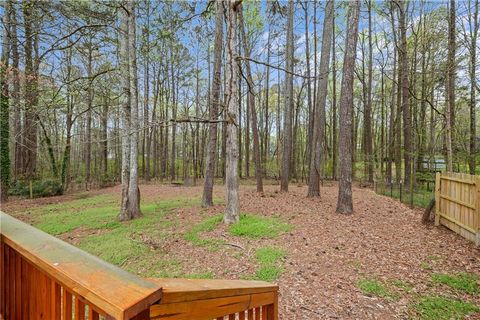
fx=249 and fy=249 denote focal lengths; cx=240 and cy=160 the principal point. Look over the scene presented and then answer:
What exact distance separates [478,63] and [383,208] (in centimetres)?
591

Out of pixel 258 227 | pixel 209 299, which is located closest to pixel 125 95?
pixel 258 227

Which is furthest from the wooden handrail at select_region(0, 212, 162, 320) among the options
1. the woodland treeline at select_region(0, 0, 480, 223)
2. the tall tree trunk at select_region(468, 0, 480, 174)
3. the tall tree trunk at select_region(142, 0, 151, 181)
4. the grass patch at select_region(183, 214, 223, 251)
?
the tall tree trunk at select_region(468, 0, 480, 174)

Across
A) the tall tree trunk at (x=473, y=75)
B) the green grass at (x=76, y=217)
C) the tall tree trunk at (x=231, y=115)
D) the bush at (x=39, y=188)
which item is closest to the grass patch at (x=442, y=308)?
the tall tree trunk at (x=231, y=115)

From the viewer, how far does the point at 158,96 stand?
63.2 ft

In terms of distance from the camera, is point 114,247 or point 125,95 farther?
point 125,95

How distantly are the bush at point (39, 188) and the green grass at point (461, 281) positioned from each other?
597 inches

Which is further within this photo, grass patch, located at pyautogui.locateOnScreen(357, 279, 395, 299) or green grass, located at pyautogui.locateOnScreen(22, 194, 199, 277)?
green grass, located at pyautogui.locateOnScreen(22, 194, 199, 277)

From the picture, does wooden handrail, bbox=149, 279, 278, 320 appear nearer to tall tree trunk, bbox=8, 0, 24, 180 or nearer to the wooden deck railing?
the wooden deck railing

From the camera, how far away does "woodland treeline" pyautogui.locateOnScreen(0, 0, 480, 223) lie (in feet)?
20.1

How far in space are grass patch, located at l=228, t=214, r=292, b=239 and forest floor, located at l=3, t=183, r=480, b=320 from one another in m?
0.02

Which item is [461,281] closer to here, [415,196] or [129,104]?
[415,196]

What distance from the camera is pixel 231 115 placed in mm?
5723

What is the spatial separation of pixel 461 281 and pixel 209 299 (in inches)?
182

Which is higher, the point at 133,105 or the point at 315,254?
the point at 133,105
